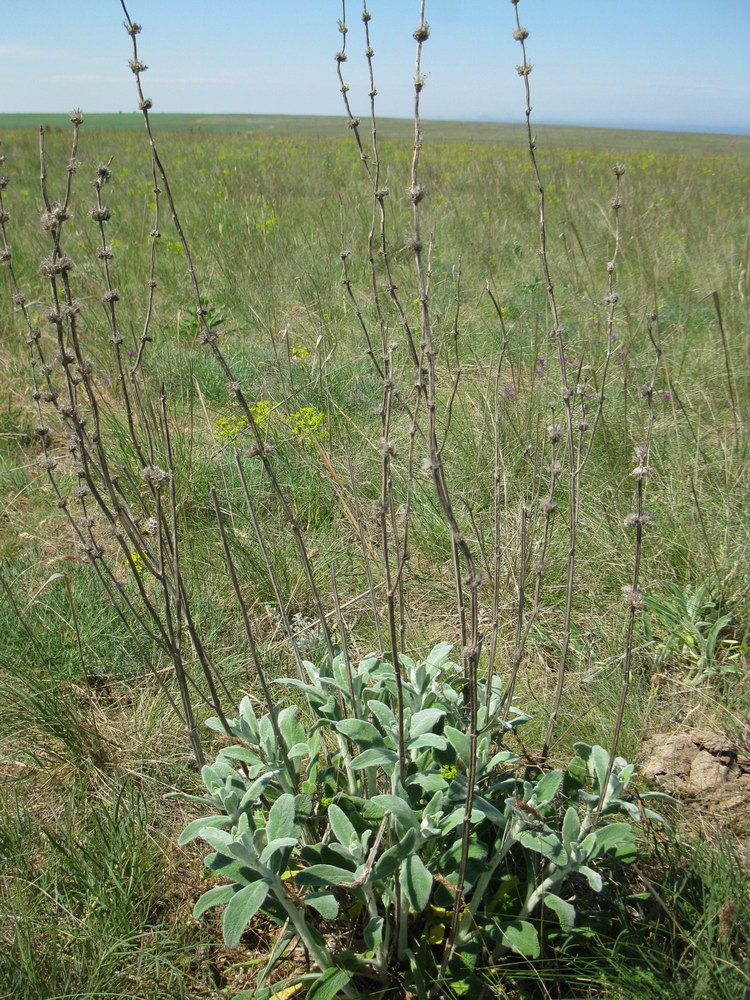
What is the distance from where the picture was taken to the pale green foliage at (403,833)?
1226mm

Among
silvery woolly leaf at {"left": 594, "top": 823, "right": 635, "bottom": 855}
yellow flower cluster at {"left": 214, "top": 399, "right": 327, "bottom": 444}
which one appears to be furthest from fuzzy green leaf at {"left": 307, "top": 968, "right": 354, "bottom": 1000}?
yellow flower cluster at {"left": 214, "top": 399, "right": 327, "bottom": 444}

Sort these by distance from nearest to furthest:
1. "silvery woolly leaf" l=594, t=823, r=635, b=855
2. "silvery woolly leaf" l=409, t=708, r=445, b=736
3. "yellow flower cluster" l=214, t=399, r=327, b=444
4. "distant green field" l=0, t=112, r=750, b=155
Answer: "silvery woolly leaf" l=594, t=823, r=635, b=855
"silvery woolly leaf" l=409, t=708, r=445, b=736
"yellow flower cluster" l=214, t=399, r=327, b=444
"distant green field" l=0, t=112, r=750, b=155

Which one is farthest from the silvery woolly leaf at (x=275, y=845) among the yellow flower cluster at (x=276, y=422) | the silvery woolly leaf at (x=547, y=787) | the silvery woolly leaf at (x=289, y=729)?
the yellow flower cluster at (x=276, y=422)

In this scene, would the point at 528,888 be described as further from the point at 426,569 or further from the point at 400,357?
the point at 400,357

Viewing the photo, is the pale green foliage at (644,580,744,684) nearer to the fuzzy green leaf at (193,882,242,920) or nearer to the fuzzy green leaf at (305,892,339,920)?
the fuzzy green leaf at (305,892,339,920)

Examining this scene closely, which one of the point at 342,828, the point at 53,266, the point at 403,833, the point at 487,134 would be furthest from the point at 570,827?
the point at 487,134

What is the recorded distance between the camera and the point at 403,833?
1.33m

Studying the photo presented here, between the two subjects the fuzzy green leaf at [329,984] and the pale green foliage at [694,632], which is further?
the pale green foliage at [694,632]

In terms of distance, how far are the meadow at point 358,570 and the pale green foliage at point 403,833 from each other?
0.11 m

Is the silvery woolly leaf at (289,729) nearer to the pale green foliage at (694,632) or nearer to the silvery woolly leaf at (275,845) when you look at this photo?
the silvery woolly leaf at (275,845)

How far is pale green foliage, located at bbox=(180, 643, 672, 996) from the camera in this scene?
1226mm

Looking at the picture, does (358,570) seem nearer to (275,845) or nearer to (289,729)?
(289,729)

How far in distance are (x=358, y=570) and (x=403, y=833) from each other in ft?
4.18

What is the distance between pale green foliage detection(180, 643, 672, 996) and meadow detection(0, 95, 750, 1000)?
0.36 feet
